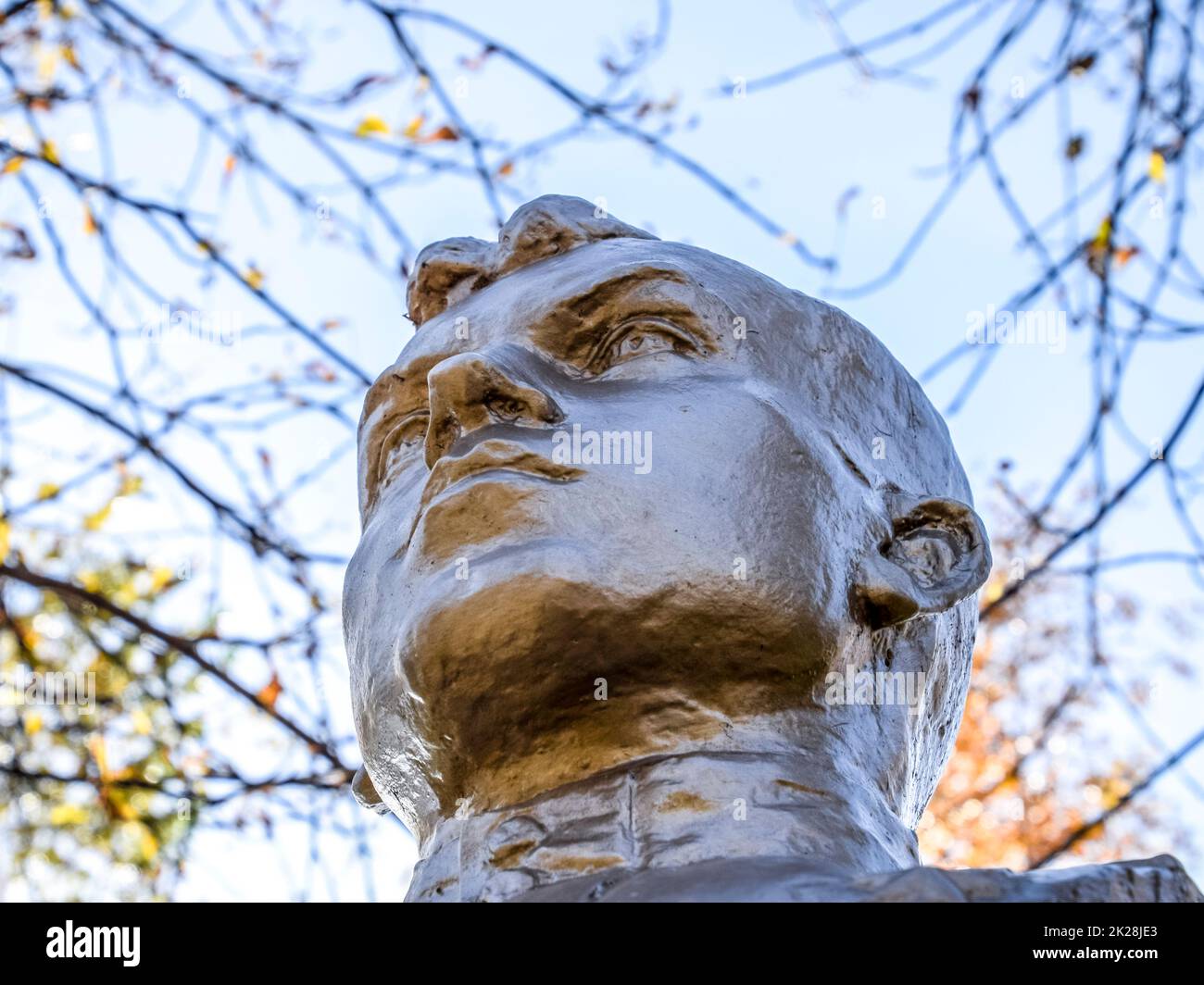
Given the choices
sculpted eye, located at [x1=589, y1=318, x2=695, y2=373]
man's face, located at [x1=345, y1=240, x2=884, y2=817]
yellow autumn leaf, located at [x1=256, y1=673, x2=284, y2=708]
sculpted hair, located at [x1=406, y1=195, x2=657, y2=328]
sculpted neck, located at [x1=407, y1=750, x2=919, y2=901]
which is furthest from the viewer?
yellow autumn leaf, located at [x1=256, y1=673, x2=284, y2=708]

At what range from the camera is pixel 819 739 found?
399cm

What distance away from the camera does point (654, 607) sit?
3900 millimetres

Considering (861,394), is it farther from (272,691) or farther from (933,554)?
(272,691)

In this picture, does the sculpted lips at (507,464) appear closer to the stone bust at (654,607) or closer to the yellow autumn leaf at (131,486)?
the stone bust at (654,607)

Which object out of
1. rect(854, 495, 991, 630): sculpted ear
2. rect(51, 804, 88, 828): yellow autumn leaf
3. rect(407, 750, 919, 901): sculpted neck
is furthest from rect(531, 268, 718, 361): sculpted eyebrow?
rect(51, 804, 88, 828): yellow autumn leaf

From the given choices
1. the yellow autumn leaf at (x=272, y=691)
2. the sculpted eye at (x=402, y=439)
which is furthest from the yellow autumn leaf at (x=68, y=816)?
the sculpted eye at (x=402, y=439)

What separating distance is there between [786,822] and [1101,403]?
9.19 feet

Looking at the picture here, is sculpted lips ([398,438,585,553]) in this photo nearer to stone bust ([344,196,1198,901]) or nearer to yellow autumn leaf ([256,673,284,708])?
stone bust ([344,196,1198,901])

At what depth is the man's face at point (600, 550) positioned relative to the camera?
3.90m

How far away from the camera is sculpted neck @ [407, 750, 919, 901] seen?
12.1 feet

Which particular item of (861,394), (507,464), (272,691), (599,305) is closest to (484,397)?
(507,464)

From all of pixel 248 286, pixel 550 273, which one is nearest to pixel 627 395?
pixel 550 273
